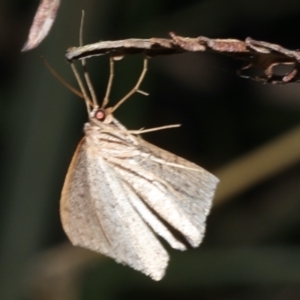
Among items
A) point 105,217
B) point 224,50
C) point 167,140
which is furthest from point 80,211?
point 167,140

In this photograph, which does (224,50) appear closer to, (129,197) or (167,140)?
(129,197)

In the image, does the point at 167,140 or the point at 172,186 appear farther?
the point at 167,140

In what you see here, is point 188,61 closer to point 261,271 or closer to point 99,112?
point 261,271

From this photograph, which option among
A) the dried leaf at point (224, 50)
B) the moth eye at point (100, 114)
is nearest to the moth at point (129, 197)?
the moth eye at point (100, 114)

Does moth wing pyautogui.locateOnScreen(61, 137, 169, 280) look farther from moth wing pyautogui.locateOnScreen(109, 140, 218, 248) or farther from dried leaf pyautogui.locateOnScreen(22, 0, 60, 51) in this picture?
dried leaf pyautogui.locateOnScreen(22, 0, 60, 51)

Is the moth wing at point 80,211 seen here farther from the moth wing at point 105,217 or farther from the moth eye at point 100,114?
the moth eye at point 100,114

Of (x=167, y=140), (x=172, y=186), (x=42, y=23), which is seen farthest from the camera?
(x=167, y=140)

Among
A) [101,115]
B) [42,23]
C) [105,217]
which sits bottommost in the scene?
[105,217]
